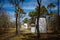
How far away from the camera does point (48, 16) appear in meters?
2.80

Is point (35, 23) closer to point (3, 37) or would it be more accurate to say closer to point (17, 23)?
point (17, 23)

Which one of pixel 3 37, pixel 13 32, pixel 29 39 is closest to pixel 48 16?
pixel 29 39

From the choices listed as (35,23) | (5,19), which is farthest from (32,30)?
(5,19)

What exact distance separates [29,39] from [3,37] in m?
0.56

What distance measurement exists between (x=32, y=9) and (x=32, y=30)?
1.50ft

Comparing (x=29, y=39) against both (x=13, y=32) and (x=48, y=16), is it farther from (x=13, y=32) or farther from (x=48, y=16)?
(x=48, y=16)

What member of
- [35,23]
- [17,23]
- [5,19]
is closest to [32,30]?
[35,23]

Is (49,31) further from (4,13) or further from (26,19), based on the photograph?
(4,13)

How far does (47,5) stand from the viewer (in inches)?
111

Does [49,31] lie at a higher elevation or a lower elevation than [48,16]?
lower

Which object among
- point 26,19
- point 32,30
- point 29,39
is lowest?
point 29,39

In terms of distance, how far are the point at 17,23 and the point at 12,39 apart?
36 centimetres

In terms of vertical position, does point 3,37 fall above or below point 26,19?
below

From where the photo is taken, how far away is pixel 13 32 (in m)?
2.76
